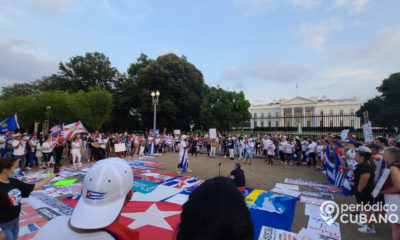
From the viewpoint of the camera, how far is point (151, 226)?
435cm

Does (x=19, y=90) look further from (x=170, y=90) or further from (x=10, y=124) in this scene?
(x=10, y=124)

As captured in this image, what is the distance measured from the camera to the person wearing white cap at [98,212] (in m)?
1.19

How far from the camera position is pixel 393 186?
3354 millimetres

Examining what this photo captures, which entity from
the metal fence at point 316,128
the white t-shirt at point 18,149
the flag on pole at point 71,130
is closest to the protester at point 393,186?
the metal fence at point 316,128

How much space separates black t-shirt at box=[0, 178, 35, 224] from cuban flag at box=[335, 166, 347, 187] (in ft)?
29.9

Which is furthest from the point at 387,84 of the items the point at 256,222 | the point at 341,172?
the point at 256,222

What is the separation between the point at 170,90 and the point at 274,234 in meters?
29.7

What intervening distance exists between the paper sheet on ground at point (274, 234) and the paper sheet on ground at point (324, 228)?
64 centimetres

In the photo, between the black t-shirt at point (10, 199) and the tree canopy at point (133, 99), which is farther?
the tree canopy at point (133, 99)

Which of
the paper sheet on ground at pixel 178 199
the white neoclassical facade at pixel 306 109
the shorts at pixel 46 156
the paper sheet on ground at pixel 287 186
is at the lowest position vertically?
the paper sheet on ground at pixel 178 199

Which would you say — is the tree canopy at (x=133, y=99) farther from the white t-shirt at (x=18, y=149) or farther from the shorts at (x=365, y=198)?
the shorts at (x=365, y=198)

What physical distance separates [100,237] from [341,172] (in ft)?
28.5

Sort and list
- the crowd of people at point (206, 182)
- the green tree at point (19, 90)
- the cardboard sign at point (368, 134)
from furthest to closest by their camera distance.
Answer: the green tree at point (19, 90) → the cardboard sign at point (368, 134) → the crowd of people at point (206, 182)

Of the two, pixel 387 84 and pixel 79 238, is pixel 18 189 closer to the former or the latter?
pixel 79 238
